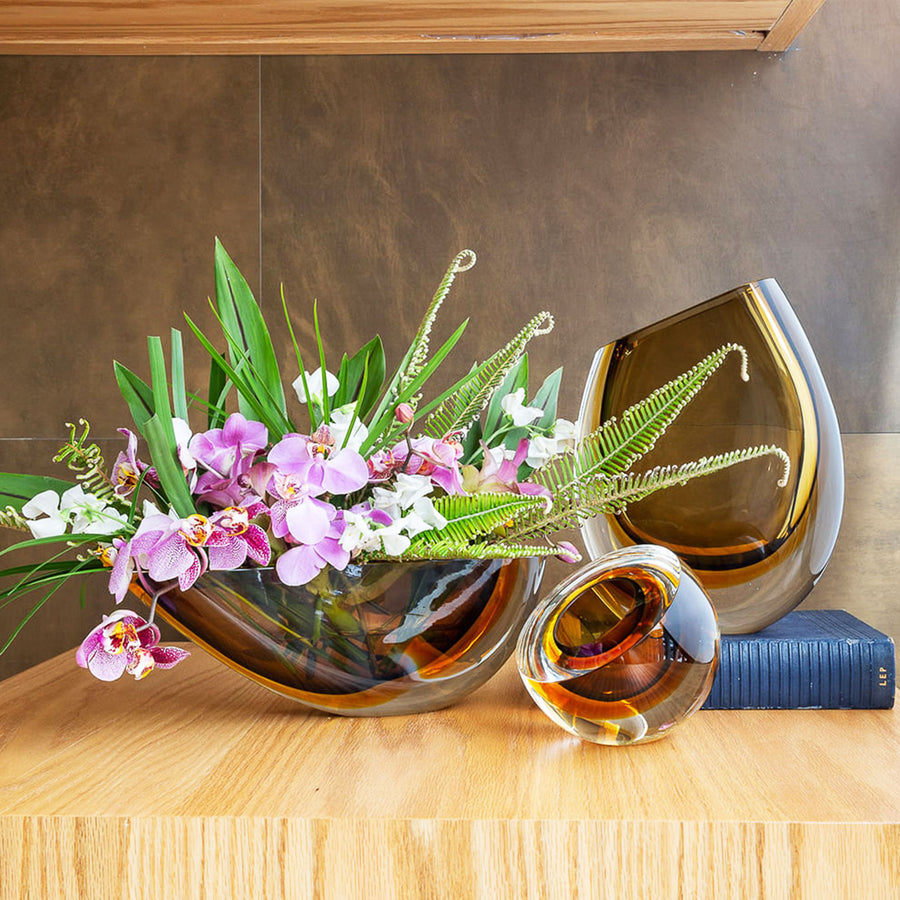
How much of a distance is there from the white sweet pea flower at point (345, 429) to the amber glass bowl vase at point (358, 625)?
7cm

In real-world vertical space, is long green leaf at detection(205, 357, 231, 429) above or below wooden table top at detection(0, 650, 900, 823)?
above

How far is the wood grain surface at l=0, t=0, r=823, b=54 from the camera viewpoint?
120 centimetres

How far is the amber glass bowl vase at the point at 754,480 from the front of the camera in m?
0.57

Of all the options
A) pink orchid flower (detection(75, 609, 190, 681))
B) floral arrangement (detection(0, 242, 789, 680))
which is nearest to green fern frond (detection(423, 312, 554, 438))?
floral arrangement (detection(0, 242, 789, 680))

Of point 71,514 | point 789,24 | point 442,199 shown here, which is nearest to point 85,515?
point 71,514

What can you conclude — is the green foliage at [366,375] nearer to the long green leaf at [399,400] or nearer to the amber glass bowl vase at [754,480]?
the long green leaf at [399,400]

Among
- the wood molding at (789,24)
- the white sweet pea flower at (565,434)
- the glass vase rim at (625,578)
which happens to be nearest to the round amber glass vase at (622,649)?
the glass vase rim at (625,578)

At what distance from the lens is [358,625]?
49cm

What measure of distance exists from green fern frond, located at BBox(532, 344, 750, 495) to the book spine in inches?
6.0

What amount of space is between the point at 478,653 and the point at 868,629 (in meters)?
0.27

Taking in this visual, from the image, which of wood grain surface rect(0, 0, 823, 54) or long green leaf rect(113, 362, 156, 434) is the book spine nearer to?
long green leaf rect(113, 362, 156, 434)

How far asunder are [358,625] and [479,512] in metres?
0.09

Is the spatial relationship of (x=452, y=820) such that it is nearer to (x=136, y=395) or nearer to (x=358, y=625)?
(x=358, y=625)

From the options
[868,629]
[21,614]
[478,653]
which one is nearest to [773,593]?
[868,629]
